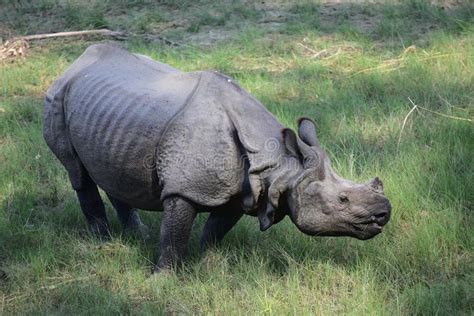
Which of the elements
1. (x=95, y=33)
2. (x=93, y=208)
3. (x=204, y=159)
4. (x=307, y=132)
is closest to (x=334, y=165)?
(x=307, y=132)

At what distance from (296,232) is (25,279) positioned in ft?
5.35

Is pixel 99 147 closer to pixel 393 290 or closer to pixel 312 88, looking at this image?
pixel 393 290

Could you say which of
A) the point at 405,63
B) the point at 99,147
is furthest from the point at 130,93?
the point at 405,63

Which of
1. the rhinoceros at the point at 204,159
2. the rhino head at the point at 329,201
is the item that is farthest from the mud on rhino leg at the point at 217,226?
the rhino head at the point at 329,201

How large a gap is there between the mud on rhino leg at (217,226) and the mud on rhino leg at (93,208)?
801mm

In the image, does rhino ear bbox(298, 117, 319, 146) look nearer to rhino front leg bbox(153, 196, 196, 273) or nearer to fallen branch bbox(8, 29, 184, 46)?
rhino front leg bbox(153, 196, 196, 273)

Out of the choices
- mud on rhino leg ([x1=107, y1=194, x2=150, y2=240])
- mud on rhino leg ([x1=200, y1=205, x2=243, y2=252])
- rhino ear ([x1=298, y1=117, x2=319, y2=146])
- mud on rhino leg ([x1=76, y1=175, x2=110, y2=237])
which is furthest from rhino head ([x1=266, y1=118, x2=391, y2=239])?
mud on rhino leg ([x1=76, y1=175, x2=110, y2=237])

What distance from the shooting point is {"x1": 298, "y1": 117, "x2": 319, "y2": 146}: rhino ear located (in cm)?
460

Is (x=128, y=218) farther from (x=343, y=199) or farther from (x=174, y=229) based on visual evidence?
(x=343, y=199)

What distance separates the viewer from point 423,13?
33.9ft

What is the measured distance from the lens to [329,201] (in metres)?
4.37

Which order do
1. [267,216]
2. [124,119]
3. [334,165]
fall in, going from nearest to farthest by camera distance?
[267,216] → [124,119] → [334,165]

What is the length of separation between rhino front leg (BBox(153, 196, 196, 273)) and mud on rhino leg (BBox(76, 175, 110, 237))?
815 millimetres

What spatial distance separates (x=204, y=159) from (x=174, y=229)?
46 cm
